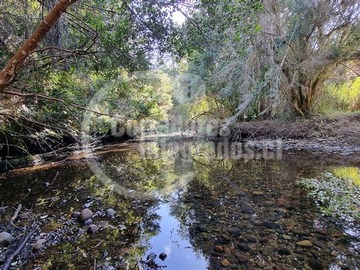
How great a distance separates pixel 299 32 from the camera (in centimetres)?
848

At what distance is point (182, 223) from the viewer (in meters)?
3.49

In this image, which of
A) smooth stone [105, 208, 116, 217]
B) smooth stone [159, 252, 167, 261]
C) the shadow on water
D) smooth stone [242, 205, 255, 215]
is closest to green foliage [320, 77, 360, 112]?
the shadow on water

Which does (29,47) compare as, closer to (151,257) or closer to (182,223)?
(151,257)

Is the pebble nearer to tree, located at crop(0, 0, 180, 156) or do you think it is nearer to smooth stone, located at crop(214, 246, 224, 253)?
smooth stone, located at crop(214, 246, 224, 253)

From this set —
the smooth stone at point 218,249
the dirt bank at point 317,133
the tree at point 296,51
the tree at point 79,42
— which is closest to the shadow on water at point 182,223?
the smooth stone at point 218,249

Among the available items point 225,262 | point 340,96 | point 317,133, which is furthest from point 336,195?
point 340,96

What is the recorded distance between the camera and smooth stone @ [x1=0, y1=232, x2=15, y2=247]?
9.16ft

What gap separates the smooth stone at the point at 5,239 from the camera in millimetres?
2793

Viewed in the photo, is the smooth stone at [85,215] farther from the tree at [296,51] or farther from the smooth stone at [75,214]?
the tree at [296,51]

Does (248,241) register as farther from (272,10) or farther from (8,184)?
(272,10)

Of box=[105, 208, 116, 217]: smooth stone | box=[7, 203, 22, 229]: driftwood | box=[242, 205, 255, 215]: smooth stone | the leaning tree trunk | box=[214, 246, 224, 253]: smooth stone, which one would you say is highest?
the leaning tree trunk

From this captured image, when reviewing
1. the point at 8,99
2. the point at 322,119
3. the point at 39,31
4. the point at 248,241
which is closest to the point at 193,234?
the point at 248,241

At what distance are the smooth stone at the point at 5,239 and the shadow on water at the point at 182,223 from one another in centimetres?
16

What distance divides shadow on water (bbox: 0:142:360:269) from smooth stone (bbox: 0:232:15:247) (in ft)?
0.52
